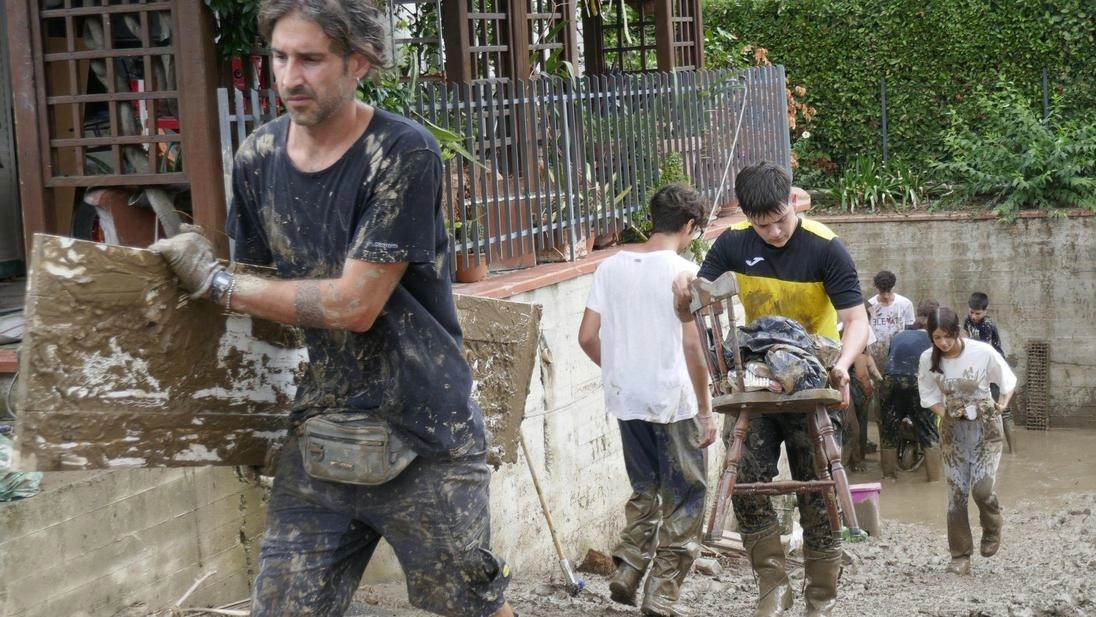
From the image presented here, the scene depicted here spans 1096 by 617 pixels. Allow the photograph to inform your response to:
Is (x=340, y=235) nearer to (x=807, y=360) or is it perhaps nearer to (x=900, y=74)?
(x=807, y=360)

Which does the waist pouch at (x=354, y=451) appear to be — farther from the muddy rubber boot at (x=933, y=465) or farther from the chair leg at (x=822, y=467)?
the muddy rubber boot at (x=933, y=465)

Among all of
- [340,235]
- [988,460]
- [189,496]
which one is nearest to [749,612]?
[988,460]

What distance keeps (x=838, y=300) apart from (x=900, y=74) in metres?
14.4

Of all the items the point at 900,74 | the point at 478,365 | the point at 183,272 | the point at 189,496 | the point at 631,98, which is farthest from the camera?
the point at 900,74

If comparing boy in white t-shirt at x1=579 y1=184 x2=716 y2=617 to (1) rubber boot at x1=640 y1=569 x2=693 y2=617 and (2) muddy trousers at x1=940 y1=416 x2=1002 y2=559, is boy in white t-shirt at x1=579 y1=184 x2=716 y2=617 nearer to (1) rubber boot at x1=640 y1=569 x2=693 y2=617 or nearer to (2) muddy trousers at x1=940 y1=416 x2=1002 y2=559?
(1) rubber boot at x1=640 y1=569 x2=693 y2=617

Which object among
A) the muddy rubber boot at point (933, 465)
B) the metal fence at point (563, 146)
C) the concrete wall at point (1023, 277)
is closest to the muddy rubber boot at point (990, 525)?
the metal fence at point (563, 146)

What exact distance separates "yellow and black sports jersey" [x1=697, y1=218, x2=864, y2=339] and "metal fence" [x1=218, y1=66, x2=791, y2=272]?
6.32ft

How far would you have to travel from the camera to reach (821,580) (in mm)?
6219

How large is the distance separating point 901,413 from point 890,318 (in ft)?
5.10

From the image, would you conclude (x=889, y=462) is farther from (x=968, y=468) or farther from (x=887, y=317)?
(x=968, y=468)

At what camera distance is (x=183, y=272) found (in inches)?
130

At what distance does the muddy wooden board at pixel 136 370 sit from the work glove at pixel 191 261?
50 millimetres

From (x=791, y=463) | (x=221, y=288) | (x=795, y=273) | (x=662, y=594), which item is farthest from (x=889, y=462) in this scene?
(x=221, y=288)

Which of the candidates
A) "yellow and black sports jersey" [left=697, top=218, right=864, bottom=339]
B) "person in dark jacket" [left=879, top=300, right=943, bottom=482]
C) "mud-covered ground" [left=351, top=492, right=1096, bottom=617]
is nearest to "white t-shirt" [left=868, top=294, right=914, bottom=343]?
"person in dark jacket" [left=879, top=300, right=943, bottom=482]
